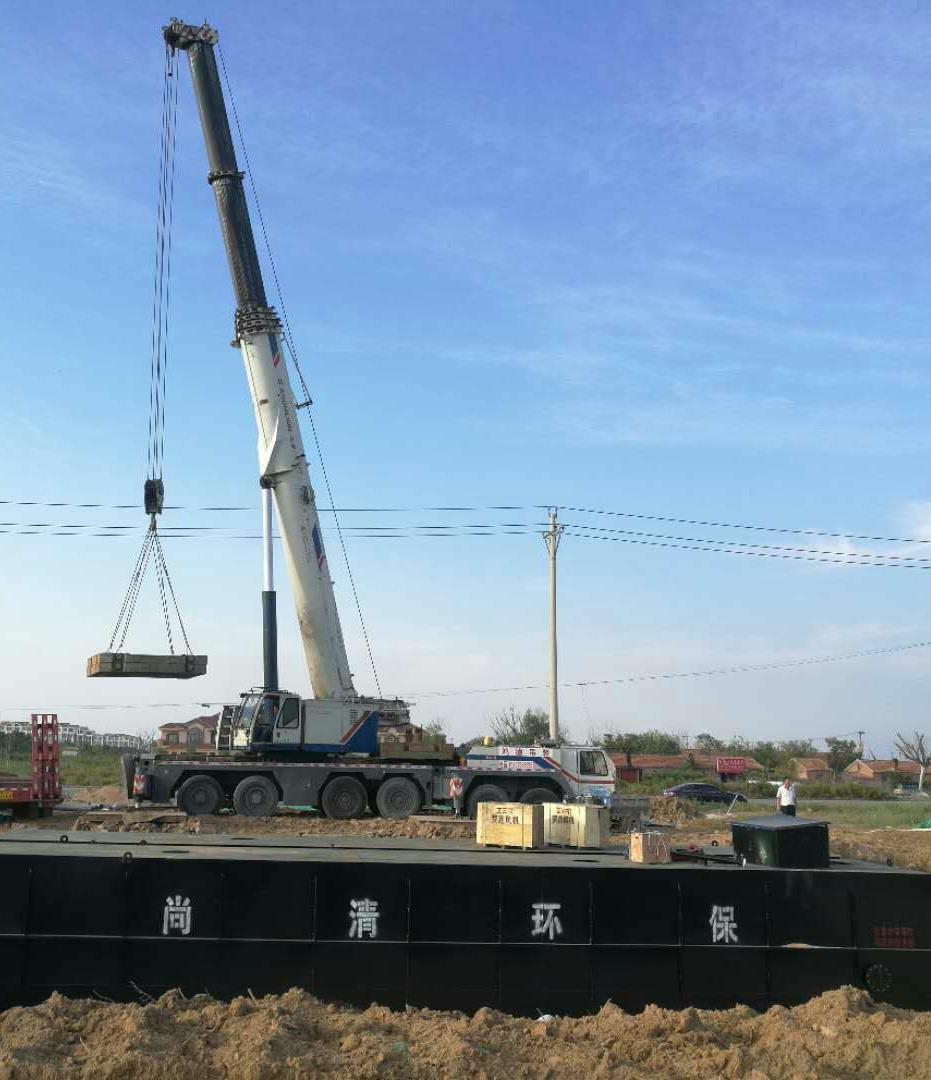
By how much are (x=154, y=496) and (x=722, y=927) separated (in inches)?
726

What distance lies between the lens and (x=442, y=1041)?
7.52 m

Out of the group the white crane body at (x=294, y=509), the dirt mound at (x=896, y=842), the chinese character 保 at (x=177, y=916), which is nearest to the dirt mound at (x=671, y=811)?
the dirt mound at (x=896, y=842)

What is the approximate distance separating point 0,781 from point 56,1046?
20986 mm

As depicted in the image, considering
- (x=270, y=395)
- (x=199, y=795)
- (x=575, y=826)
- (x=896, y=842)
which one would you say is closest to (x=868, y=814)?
(x=896, y=842)

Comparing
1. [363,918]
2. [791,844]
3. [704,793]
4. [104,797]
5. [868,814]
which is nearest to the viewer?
[363,918]

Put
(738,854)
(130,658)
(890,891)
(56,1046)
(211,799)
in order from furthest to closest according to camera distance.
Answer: (211,799) < (130,658) < (738,854) < (890,891) < (56,1046)

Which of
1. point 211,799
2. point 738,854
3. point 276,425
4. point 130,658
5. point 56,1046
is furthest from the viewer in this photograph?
point 276,425

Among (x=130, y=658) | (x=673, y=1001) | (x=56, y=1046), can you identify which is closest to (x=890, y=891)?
(x=673, y=1001)

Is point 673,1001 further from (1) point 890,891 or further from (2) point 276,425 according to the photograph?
(2) point 276,425

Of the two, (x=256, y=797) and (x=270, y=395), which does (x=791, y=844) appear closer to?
(x=256, y=797)

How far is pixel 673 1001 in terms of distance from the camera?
8.55 metres

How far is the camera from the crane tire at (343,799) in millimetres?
25641

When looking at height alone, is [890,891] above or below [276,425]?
below

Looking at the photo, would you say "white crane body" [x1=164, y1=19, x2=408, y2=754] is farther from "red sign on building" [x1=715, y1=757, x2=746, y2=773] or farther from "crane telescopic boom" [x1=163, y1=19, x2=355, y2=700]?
"red sign on building" [x1=715, y1=757, x2=746, y2=773]
